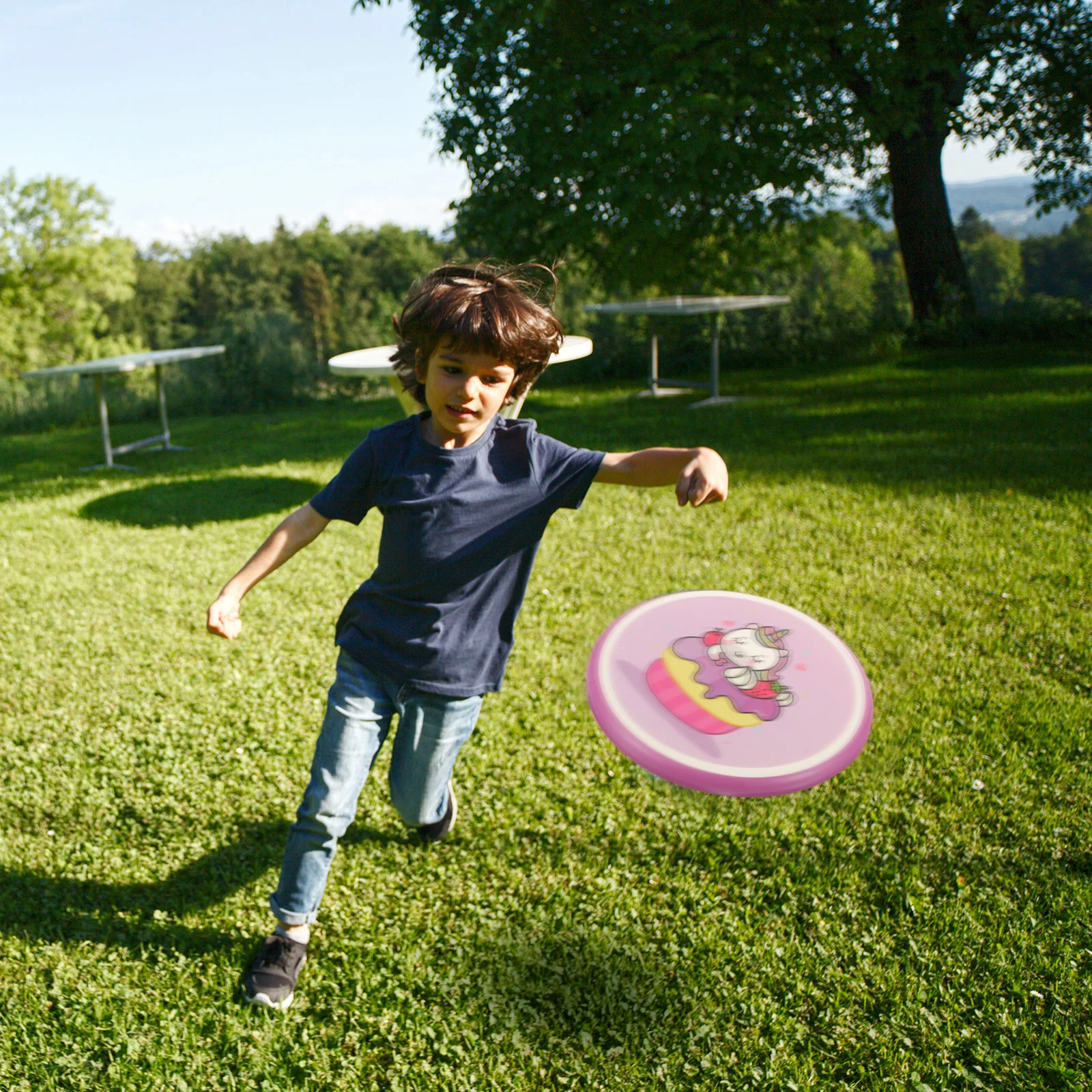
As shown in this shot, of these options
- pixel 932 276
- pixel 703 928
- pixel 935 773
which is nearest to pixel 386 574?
pixel 703 928

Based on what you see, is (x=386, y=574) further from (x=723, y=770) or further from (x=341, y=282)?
(x=341, y=282)

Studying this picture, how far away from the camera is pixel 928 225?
1297 centimetres

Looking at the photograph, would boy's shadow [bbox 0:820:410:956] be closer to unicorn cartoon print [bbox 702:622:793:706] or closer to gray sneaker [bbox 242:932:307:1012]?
gray sneaker [bbox 242:932:307:1012]

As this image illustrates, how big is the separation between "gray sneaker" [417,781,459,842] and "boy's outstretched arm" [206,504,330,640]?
3.08 feet

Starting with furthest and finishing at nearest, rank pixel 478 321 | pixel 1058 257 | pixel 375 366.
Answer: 1. pixel 1058 257
2. pixel 375 366
3. pixel 478 321

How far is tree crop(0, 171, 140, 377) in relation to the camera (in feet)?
108

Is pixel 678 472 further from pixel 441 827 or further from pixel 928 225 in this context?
pixel 928 225

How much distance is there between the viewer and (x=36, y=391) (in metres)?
12.3

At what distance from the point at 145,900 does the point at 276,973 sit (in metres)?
0.58

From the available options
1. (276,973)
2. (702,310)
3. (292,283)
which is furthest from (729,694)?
(292,283)

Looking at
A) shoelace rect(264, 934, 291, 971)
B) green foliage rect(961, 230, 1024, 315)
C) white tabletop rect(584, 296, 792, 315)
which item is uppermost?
green foliage rect(961, 230, 1024, 315)

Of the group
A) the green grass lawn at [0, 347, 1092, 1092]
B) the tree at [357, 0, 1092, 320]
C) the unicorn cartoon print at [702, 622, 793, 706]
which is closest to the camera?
the green grass lawn at [0, 347, 1092, 1092]

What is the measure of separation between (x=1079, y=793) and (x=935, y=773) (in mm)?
405

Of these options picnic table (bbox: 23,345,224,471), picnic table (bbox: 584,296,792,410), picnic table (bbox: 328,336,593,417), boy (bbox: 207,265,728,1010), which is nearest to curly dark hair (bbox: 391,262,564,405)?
boy (bbox: 207,265,728,1010)
